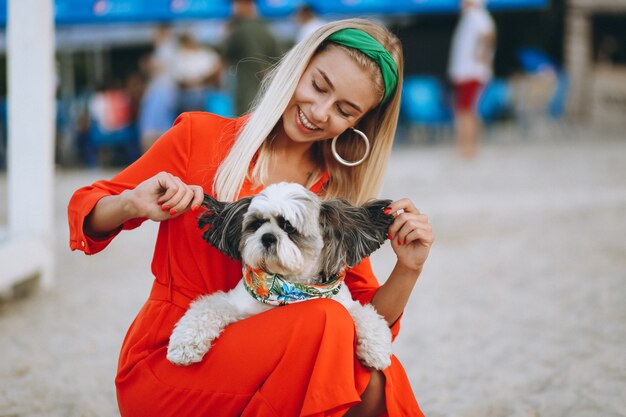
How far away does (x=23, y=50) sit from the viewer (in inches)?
196

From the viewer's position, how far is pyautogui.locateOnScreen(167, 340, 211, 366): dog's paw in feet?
7.19

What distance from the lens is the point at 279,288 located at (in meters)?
2.28

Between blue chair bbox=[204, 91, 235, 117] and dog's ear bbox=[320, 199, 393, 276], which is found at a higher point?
dog's ear bbox=[320, 199, 393, 276]

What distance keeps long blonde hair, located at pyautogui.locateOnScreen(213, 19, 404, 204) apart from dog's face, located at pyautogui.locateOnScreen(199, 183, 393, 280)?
0.89 feet

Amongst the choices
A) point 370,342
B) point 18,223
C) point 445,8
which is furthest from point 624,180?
point 370,342

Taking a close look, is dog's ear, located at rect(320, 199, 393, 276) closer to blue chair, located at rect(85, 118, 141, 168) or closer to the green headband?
the green headband

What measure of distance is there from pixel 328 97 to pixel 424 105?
12.8 m

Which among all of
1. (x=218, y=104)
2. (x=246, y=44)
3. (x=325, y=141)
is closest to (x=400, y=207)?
(x=325, y=141)

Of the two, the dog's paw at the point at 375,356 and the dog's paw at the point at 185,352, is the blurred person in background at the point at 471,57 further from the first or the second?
the dog's paw at the point at 185,352

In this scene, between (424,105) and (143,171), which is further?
(424,105)

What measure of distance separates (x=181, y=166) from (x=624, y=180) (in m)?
9.06

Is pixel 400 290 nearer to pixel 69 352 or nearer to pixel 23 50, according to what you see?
pixel 69 352

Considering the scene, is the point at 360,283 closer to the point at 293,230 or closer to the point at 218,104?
the point at 293,230

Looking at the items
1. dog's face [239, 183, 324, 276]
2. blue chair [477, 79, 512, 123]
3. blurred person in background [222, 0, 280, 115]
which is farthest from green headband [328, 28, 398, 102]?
blue chair [477, 79, 512, 123]
